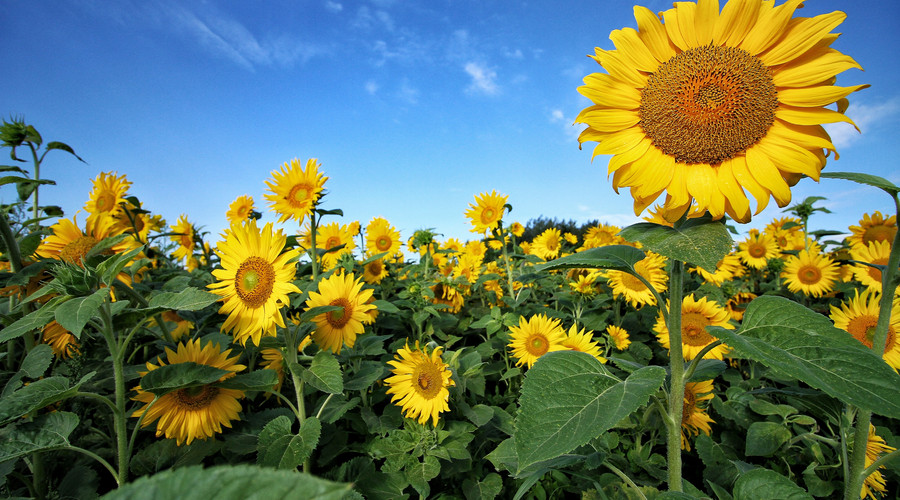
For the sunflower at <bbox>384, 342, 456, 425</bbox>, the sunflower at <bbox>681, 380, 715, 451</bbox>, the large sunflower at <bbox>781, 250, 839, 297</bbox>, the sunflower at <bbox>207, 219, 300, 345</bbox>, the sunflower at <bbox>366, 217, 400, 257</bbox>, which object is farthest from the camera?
the sunflower at <bbox>366, 217, 400, 257</bbox>

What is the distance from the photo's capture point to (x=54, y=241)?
260 centimetres

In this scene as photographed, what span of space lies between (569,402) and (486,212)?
149 inches

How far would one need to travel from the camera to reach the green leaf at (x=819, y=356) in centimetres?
85

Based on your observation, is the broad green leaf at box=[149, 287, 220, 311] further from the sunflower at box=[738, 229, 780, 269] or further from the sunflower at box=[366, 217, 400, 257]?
the sunflower at box=[738, 229, 780, 269]

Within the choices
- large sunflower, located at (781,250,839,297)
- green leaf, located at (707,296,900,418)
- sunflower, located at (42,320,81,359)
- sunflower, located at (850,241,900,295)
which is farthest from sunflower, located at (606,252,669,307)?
sunflower, located at (42,320,81,359)

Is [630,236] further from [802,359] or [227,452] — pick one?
[227,452]

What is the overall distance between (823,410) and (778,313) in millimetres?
1027

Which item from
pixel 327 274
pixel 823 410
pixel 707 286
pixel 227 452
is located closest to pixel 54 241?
pixel 327 274

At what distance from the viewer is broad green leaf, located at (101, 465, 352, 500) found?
1.38 ft

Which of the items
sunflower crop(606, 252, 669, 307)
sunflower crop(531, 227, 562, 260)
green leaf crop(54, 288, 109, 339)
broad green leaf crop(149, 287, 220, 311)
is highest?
sunflower crop(531, 227, 562, 260)

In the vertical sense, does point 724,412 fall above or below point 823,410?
below

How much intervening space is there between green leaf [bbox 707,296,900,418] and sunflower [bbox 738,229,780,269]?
4.89 metres

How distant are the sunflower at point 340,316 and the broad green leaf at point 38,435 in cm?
97

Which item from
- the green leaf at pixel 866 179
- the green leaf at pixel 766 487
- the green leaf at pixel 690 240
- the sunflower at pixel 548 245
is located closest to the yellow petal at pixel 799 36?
the green leaf at pixel 866 179
